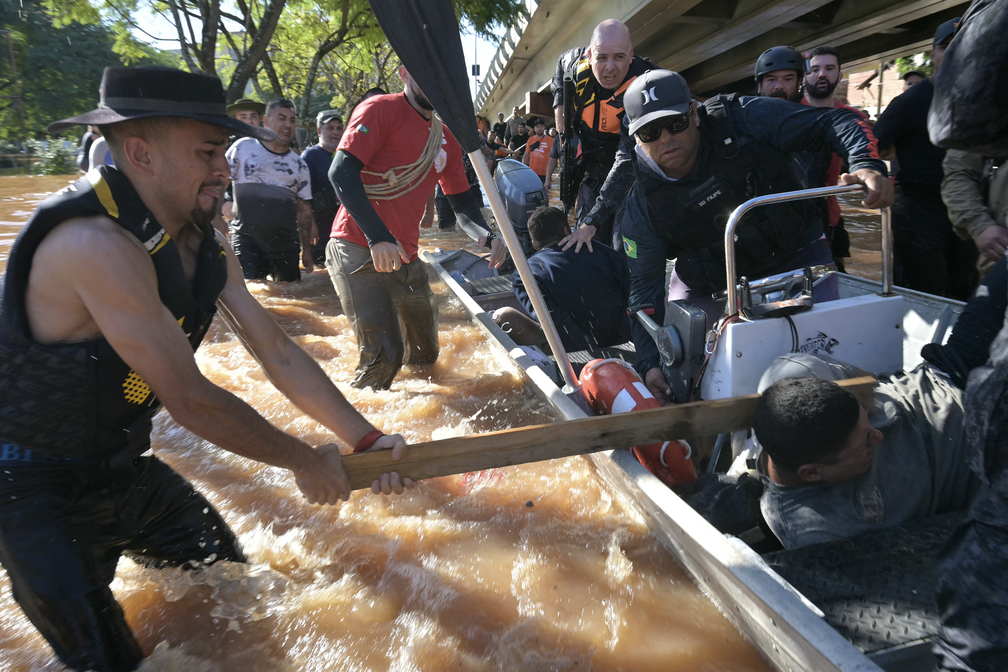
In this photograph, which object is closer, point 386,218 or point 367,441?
point 367,441

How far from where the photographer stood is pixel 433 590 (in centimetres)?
292

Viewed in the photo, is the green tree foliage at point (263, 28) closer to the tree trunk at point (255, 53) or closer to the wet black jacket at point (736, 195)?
the tree trunk at point (255, 53)

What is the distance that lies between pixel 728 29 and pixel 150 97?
40.8ft

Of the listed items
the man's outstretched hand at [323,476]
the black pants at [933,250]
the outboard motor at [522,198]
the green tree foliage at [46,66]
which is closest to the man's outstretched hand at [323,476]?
the man's outstretched hand at [323,476]

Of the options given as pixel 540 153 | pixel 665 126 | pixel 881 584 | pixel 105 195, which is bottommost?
pixel 881 584

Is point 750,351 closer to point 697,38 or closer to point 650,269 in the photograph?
point 650,269

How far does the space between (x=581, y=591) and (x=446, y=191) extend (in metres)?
3.16

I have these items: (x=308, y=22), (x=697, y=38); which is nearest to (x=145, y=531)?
(x=697, y=38)

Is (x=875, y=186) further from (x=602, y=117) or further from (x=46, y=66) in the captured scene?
(x=46, y=66)

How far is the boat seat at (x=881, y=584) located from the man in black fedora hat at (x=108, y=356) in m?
1.55

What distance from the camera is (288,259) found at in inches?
324

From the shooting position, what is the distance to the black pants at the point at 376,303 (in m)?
4.26

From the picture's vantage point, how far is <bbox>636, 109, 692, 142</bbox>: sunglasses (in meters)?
3.21

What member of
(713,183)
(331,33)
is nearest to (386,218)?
(713,183)
